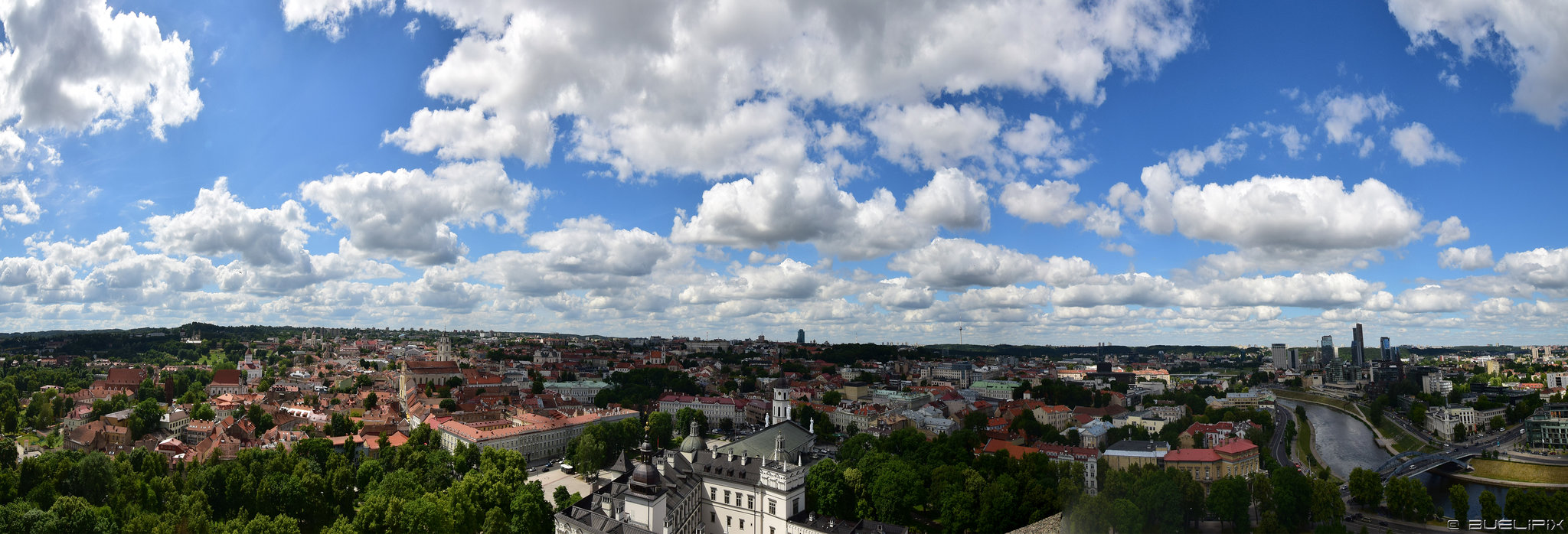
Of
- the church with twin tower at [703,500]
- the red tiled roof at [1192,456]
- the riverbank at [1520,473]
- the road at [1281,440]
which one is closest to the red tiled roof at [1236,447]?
the red tiled roof at [1192,456]

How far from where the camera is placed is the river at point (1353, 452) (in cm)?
1738

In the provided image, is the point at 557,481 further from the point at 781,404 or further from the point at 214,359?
the point at 214,359

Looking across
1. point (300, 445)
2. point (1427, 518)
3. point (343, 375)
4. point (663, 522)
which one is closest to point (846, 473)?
point (663, 522)

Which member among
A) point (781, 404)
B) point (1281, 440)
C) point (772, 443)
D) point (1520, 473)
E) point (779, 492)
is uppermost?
point (1520, 473)

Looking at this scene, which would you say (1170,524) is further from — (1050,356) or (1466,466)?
(1050,356)

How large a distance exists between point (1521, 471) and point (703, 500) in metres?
25.3

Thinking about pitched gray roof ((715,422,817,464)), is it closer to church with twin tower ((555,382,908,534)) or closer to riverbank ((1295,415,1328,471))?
church with twin tower ((555,382,908,534))

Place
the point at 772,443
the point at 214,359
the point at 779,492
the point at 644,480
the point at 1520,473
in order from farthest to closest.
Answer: the point at 214,359, the point at 772,443, the point at 779,492, the point at 644,480, the point at 1520,473

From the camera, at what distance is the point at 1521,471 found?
1673 cm

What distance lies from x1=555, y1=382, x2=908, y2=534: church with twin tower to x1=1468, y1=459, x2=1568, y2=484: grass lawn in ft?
54.2

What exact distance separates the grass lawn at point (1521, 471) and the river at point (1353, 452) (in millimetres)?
385

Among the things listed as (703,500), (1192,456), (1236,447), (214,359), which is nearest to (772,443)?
(703,500)

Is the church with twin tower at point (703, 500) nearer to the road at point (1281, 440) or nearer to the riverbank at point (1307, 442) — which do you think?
the road at point (1281, 440)

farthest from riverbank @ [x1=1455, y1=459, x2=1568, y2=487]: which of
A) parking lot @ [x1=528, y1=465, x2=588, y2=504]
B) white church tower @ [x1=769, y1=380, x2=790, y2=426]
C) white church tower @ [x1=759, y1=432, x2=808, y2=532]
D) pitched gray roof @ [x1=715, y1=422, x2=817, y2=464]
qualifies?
white church tower @ [x1=769, y1=380, x2=790, y2=426]
